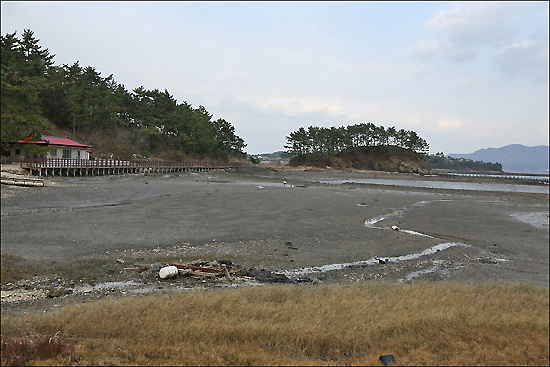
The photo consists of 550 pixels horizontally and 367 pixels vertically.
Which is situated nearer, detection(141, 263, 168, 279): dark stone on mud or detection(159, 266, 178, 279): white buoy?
detection(159, 266, 178, 279): white buoy

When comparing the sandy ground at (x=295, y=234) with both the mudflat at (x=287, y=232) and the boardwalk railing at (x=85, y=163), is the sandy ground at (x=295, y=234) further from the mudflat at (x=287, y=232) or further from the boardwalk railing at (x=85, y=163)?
the boardwalk railing at (x=85, y=163)

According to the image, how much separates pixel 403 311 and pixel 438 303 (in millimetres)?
1435

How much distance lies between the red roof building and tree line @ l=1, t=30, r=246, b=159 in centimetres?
187

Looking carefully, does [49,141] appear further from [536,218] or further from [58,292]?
[536,218]

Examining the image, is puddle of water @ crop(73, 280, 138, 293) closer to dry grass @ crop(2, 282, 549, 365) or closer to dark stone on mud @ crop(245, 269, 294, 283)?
dry grass @ crop(2, 282, 549, 365)

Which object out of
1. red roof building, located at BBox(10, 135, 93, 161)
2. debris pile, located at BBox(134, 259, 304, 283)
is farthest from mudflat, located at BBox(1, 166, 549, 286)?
red roof building, located at BBox(10, 135, 93, 161)

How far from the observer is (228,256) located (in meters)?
16.1

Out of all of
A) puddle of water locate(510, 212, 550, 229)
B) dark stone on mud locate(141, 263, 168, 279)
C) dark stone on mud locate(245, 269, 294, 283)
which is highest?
puddle of water locate(510, 212, 550, 229)

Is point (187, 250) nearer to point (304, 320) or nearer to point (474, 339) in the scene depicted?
point (304, 320)

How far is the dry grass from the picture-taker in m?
7.25

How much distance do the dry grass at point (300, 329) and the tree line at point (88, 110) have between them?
153ft

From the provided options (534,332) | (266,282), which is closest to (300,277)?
(266,282)

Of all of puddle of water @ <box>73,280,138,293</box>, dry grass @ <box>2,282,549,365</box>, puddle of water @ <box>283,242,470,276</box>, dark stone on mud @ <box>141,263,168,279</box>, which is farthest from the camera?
puddle of water @ <box>283,242,470,276</box>

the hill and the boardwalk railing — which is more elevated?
the hill
